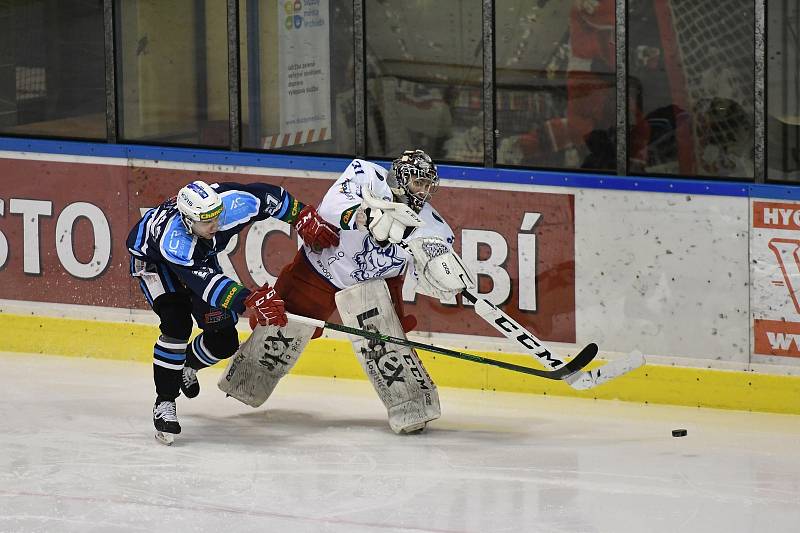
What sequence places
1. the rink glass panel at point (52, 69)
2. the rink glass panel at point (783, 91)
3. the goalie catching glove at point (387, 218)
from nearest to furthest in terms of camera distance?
the goalie catching glove at point (387, 218), the rink glass panel at point (783, 91), the rink glass panel at point (52, 69)

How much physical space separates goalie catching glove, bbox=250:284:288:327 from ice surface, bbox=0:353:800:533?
49 centimetres

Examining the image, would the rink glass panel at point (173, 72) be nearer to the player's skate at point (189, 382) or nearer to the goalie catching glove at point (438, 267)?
the player's skate at point (189, 382)

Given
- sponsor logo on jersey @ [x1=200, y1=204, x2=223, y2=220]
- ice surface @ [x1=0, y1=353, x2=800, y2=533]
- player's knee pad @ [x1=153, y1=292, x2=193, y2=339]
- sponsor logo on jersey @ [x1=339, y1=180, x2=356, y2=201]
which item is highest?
sponsor logo on jersey @ [x1=339, y1=180, x2=356, y2=201]

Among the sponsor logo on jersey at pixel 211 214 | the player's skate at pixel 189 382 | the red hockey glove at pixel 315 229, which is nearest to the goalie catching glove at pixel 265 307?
the sponsor logo on jersey at pixel 211 214

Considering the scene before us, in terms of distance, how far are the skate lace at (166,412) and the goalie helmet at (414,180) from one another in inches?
42.8

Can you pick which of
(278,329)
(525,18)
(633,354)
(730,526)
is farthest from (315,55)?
(730,526)

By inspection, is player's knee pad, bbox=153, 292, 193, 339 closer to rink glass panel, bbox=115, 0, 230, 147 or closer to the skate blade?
the skate blade

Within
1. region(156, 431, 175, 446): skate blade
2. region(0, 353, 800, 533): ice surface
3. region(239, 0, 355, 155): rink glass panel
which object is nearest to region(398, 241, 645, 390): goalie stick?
region(0, 353, 800, 533): ice surface

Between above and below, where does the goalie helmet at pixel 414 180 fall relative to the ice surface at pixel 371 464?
above

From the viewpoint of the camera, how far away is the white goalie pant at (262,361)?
636cm

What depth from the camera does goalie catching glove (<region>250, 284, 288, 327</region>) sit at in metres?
5.72

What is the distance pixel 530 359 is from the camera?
682 cm

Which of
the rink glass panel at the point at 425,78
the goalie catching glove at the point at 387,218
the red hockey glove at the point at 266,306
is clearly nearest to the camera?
the red hockey glove at the point at 266,306

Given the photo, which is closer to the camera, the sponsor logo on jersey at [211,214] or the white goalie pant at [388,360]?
the sponsor logo on jersey at [211,214]
